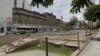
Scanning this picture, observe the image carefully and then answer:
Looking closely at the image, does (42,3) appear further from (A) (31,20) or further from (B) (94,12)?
(A) (31,20)

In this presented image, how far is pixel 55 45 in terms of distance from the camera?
28703 mm

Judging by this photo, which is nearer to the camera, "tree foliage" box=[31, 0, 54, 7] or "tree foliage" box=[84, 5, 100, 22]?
"tree foliage" box=[31, 0, 54, 7]

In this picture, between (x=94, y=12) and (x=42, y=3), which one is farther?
(x=94, y=12)

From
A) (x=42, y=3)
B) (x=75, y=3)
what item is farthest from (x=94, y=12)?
(x=42, y=3)

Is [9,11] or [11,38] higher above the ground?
[9,11]

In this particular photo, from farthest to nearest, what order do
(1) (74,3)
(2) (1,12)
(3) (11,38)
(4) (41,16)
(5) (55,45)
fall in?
(4) (41,16)
(2) (1,12)
(3) (11,38)
(5) (55,45)
(1) (74,3)

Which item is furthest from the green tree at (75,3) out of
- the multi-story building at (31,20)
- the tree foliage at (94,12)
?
the multi-story building at (31,20)

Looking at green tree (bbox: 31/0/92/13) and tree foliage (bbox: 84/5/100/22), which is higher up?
tree foliage (bbox: 84/5/100/22)

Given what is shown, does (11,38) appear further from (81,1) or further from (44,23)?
(44,23)

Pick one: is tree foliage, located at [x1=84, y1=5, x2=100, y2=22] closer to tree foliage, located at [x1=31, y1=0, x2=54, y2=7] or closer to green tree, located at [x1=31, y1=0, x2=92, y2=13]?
green tree, located at [x1=31, y1=0, x2=92, y2=13]

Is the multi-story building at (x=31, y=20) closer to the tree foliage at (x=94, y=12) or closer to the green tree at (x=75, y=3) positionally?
the tree foliage at (x=94, y=12)

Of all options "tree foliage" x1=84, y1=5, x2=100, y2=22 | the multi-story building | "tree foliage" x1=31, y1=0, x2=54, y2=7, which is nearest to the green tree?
"tree foliage" x1=31, y1=0, x2=54, y2=7

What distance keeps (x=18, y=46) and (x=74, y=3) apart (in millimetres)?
27547

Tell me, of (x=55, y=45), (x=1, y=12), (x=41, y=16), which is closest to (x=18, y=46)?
(x=55, y=45)
